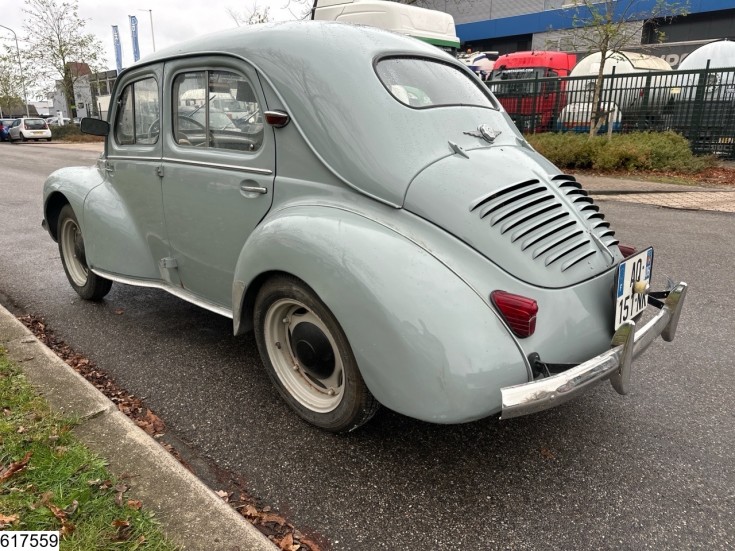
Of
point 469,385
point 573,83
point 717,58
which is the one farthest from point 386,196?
point 717,58

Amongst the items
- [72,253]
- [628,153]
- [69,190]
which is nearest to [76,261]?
[72,253]

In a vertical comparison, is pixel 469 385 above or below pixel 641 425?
above

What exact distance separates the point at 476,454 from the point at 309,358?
903 mm

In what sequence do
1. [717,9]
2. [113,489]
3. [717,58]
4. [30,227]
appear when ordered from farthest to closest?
[717,9] → [717,58] → [30,227] → [113,489]

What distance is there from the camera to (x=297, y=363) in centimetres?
287

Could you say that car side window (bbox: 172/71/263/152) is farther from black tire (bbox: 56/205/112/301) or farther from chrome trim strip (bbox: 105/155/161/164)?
black tire (bbox: 56/205/112/301)

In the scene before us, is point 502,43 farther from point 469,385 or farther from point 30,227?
point 469,385

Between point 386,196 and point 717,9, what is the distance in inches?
1372

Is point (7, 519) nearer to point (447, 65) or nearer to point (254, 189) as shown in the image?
point (254, 189)

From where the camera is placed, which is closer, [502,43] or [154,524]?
[154,524]

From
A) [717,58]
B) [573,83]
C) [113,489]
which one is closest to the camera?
[113,489]

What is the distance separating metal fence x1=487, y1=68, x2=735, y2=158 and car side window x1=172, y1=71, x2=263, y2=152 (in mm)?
12119

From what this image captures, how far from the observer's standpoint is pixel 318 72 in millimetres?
2715

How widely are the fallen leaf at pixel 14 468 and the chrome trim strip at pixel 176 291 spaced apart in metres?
1.14
